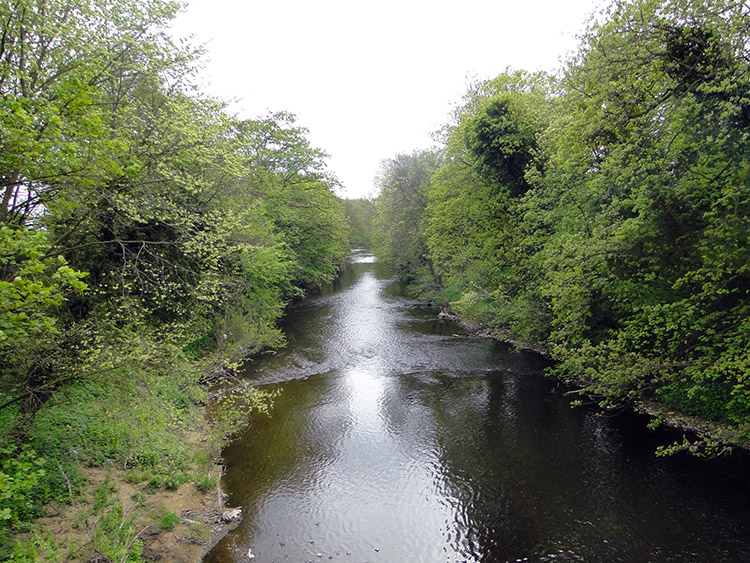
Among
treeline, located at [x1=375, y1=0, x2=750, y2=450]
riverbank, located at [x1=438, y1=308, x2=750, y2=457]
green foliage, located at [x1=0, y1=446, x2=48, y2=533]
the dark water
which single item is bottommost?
the dark water

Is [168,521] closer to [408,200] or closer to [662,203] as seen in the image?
[662,203]

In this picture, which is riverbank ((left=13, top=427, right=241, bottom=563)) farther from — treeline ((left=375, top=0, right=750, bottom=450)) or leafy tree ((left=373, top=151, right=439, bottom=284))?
leafy tree ((left=373, top=151, right=439, bottom=284))

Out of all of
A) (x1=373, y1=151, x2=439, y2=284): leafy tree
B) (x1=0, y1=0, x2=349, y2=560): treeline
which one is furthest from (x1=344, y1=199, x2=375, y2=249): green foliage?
(x1=0, y1=0, x2=349, y2=560): treeline

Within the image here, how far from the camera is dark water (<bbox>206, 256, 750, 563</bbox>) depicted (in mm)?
7023

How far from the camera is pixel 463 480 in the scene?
8867mm

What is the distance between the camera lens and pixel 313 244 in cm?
2716

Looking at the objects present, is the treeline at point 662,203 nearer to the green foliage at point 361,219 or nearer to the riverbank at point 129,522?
the riverbank at point 129,522

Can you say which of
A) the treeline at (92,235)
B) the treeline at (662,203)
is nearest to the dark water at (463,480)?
the treeline at (662,203)

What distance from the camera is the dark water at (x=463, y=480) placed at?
702 cm

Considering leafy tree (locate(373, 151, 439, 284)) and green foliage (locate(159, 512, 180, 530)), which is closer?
green foliage (locate(159, 512, 180, 530))

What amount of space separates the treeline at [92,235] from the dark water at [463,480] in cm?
255

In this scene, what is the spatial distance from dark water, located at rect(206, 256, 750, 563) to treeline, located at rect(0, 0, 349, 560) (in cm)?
255

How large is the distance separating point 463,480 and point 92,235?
962 centimetres

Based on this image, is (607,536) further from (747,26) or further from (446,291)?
(446,291)
